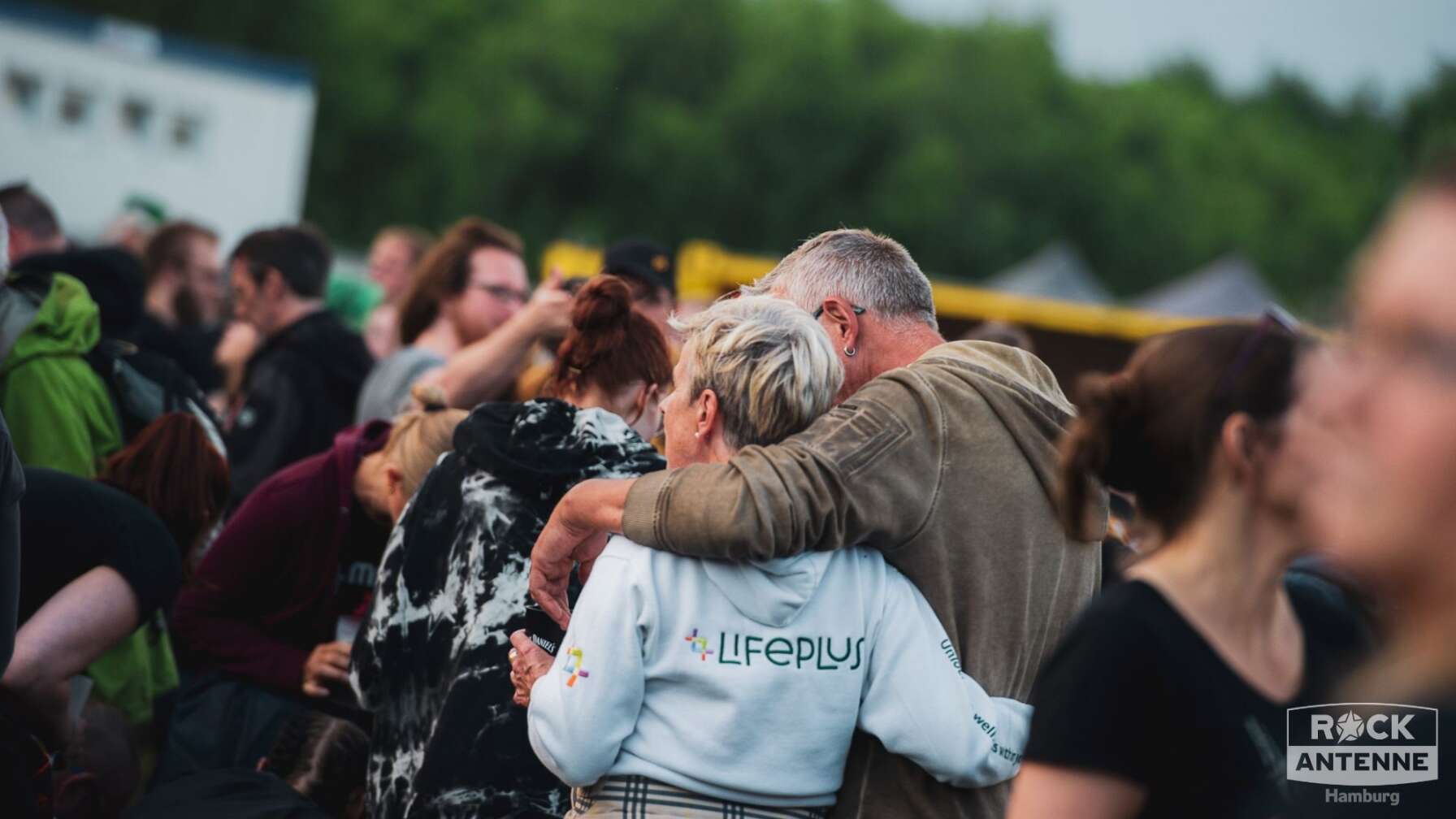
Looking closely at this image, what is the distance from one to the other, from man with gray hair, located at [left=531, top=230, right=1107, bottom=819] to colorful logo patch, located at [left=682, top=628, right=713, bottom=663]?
14 cm

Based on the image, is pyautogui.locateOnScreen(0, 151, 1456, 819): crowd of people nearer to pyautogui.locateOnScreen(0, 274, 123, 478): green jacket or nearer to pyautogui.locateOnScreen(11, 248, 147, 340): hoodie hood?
pyautogui.locateOnScreen(0, 274, 123, 478): green jacket

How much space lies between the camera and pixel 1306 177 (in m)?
62.9

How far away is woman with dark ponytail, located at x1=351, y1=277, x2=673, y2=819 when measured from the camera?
120 inches

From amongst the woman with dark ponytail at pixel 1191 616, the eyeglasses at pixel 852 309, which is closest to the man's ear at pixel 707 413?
the eyeglasses at pixel 852 309

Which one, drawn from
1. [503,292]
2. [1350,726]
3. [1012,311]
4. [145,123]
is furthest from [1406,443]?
[145,123]

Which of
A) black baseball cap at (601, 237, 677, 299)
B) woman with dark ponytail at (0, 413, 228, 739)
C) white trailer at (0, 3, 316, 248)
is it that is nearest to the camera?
→ woman with dark ponytail at (0, 413, 228, 739)

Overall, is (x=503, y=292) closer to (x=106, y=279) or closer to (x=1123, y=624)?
(x=106, y=279)

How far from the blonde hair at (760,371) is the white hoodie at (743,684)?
26 cm

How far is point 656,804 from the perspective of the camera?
8.22 ft

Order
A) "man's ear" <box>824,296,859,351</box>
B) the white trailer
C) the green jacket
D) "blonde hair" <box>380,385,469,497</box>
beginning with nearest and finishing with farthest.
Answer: "man's ear" <box>824,296,859,351</box> < "blonde hair" <box>380,385,469,497</box> < the green jacket < the white trailer

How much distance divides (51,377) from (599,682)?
289cm

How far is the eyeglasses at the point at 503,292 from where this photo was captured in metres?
5.61

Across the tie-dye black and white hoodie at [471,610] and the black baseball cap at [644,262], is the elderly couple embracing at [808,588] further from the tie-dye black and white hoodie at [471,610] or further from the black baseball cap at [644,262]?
the black baseball cap at [644,262]
